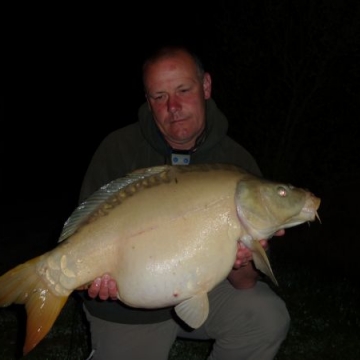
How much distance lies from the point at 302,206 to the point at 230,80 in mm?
6461

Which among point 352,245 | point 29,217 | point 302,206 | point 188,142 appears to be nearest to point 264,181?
point 302,206

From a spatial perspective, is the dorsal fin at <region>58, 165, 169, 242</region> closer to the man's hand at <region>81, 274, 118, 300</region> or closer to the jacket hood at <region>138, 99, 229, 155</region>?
the man's hand at <region>81, 274, 118, 300</region>

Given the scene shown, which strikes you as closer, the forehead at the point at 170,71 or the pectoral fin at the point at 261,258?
the pectoral fin at the point at 261,258

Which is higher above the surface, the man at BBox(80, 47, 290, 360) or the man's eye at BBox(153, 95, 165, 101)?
the man's eye at BBox(153, 95, 165, 101)

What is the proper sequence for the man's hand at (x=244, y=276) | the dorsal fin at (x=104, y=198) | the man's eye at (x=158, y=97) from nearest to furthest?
1. the dorsal fin at (x=104, y=198)
2. the man's hand at (x=244, y=276)
3. the man's eye at (x=158, y=97)

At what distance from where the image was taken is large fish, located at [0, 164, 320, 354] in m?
2.06

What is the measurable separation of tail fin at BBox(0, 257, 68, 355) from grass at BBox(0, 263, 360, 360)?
4.84 feet

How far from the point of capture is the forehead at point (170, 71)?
2.66m

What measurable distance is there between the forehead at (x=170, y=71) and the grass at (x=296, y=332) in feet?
6.03

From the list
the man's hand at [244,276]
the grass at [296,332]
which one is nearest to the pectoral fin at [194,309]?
the man's hand at [244,276]

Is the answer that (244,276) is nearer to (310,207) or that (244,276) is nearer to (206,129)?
(310,207)

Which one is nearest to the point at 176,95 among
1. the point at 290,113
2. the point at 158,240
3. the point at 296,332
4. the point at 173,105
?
the point at 173,105

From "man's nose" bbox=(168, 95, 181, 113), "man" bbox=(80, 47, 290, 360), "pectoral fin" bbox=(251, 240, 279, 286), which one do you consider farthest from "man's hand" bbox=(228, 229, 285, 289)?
"man's nose" bbox=(168, 95, 181, 113)

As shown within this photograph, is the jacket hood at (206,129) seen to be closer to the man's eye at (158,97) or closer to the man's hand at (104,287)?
the man's eye at (158,97)
